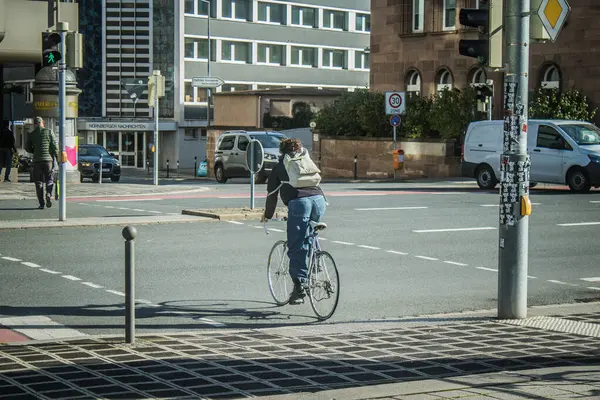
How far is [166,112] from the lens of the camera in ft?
260

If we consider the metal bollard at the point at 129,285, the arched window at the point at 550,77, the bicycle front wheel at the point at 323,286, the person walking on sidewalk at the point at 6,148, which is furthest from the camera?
the arched window at the point at 550,77

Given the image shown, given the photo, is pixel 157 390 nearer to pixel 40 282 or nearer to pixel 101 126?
pixel 40 282

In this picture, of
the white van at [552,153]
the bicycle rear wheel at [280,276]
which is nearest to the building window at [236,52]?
the white van at [552,153]

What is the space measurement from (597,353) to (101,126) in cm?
7163

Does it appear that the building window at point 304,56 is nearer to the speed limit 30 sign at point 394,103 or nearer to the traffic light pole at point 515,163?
the speed limit 30 sign at point 394,103

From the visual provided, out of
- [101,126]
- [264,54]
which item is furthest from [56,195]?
[264,54]

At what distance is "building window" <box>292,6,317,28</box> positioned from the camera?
8650cm

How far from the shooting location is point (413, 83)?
5284 centimetres

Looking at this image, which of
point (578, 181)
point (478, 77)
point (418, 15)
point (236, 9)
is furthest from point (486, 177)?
point (236, 9)

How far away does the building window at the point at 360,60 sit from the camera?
301 feet

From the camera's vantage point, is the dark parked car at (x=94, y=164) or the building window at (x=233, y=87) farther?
the building window at (x=233, y=87)

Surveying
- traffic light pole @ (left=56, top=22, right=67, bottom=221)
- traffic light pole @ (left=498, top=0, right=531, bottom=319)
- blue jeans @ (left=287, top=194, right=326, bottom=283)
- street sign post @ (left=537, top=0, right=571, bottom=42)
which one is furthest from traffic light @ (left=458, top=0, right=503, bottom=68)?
traffic light pole @ (left=56, top=22, right=67, bottom=221)

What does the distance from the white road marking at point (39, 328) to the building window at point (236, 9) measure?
72.2 m

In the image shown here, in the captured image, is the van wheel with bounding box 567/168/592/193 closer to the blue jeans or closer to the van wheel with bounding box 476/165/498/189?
the van wheel with bounding box 476/165/498/189
